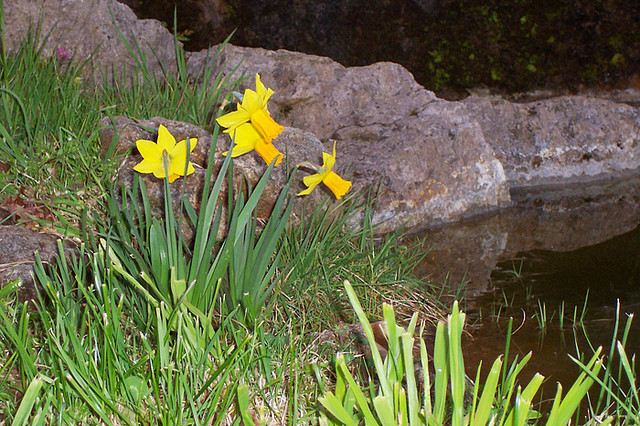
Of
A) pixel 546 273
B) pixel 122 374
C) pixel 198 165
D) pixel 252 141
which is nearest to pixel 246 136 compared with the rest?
pixel 252 141

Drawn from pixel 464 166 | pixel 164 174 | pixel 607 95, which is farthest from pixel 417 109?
pixel 607 95

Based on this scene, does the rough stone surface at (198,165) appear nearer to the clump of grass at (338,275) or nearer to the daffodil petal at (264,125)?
the clump of grass at (338,275)

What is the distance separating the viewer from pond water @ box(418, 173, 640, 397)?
212 centimetres

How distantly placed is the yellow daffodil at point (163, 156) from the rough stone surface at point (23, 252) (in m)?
0.51

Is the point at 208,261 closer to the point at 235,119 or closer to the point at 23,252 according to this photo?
the point at 235,119

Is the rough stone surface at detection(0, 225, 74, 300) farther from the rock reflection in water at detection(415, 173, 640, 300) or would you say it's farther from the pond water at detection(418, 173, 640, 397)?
the rock reflection in water at detection(415, 173, 640, 300)

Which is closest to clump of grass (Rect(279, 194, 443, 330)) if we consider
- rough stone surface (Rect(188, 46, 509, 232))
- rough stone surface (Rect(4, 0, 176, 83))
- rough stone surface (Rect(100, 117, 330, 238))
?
rough stone surface (Rect(100, 117, 330, 238))

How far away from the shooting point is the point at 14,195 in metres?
2.35

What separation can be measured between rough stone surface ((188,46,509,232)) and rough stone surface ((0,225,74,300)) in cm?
182

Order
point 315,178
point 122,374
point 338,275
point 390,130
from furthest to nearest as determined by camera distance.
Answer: point 390,130
point 338,275
point 315,178
point 122,374

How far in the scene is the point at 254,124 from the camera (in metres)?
1.57

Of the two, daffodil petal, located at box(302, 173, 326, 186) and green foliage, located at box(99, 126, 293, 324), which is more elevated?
daffodil petal, located at box(302, 173, 326, 186)

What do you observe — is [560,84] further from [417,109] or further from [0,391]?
[0,391]

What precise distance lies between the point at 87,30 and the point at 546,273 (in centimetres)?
270
